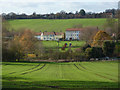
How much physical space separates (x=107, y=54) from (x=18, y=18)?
2272 cm

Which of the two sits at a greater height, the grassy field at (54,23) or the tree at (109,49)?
the grassy field at (54,23)

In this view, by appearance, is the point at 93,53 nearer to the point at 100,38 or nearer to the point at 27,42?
the point at 100,38

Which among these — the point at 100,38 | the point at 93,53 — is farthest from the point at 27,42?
the point at 100,38

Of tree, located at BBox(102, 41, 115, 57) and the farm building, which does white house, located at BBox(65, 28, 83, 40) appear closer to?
the farm building

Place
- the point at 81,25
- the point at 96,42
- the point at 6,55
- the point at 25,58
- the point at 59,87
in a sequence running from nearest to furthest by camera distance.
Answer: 1. the point at 59,87
2. the point at 6,55
3. the point at 25,58
4. the point at 96,42
5. the point at 81,25

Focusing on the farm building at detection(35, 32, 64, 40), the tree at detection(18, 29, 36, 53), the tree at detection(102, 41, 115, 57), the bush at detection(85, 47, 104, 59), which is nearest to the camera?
the bush at detection(85, 47, 104, 59)

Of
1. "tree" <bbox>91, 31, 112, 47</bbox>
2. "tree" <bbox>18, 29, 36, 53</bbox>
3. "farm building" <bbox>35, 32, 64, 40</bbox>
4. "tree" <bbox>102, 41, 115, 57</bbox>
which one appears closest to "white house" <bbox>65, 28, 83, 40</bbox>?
"farm building" <bbox>35, 32, 64, 40</bbox>

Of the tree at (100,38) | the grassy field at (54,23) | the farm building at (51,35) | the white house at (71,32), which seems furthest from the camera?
the white house at (71,32)

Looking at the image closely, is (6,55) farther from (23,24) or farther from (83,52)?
(23,24)

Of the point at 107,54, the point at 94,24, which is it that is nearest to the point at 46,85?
the point at 107,54

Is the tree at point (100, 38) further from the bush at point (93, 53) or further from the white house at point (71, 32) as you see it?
the white house at point (71, 32)

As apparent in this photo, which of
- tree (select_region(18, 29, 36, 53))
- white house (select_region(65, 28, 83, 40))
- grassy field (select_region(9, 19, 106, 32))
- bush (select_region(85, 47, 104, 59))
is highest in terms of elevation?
grassy field (select_region(9, 19, 106, 32))

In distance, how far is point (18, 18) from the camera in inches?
1762

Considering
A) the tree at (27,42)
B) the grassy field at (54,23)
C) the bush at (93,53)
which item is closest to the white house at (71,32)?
the grassy field at (54,23)
